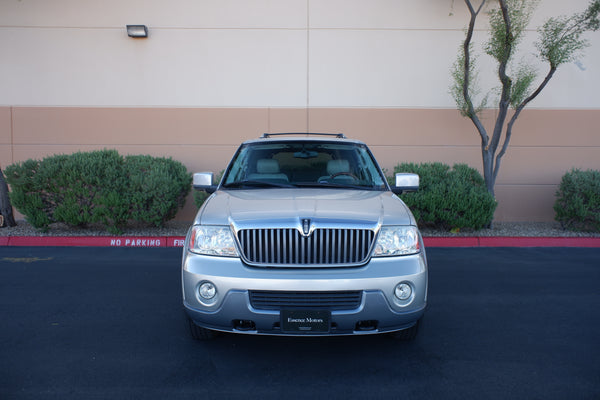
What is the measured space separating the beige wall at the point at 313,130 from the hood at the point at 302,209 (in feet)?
20.1

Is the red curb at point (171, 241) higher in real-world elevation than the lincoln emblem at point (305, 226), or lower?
lower

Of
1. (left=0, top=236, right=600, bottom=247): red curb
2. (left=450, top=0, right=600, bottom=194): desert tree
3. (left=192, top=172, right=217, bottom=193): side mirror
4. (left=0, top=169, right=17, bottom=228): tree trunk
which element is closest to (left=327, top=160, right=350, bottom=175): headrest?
(left=192, top=172, right=217, bottom=193): side mirror

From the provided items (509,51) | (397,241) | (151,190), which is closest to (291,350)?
(397,241)

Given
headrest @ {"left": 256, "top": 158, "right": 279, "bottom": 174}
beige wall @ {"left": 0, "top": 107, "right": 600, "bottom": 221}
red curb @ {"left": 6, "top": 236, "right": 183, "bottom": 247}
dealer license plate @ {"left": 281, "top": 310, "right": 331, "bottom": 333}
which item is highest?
beige wall @ {"left": 0, "top": 107, "right": 600, "bottom": 221}

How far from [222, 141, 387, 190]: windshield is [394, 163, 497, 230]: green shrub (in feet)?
12.0

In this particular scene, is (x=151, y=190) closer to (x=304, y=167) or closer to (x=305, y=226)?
(x=304, y=167)

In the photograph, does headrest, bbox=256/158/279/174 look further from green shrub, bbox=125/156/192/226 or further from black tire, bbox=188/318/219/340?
green shrub, bbox=125/156/192/226

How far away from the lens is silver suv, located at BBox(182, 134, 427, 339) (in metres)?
3.08

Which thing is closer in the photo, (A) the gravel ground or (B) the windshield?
(B) the windshield

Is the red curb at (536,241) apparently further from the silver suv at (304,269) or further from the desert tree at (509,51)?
the silver suv at (304,269)

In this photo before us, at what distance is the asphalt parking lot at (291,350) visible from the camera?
3061 millimetres

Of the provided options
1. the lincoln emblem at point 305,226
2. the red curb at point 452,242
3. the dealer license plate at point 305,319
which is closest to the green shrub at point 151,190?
the red curb at point 452,242

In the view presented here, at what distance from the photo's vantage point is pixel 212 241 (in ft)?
10.9

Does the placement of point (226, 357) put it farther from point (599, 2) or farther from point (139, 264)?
point (599, 2)
